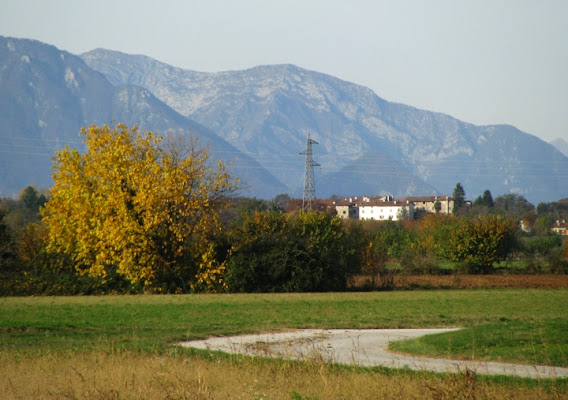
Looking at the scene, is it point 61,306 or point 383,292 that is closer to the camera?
point 61,306

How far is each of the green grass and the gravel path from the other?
0.61m

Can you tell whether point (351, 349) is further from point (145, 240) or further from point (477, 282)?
point (477, 282)

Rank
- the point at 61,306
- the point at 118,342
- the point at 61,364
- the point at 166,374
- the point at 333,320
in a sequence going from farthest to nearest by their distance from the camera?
the point at 61,306, the point at 333,320, the point at 118,342, the point at 61,364, the point at 166,374

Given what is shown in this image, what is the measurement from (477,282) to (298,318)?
93.9 ft

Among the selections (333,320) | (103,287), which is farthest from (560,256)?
(333,320)

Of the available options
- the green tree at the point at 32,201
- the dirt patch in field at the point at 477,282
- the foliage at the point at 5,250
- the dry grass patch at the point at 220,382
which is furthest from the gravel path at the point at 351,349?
the green tree at the point at 32,201

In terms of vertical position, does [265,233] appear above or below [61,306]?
above

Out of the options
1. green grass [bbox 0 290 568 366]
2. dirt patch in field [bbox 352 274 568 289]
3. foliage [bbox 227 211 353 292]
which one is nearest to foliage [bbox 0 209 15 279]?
green grass [bbox 0 290 568 366]

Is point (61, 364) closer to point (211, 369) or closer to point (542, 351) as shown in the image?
point (211, 369)

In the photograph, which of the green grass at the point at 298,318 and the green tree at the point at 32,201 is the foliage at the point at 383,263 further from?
the green tree at the point at 32,201

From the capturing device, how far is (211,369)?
48.5 ft

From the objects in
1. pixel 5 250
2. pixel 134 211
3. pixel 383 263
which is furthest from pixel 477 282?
pixel 5 250

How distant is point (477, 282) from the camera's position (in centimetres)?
5347

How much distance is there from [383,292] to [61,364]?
31638 mm
